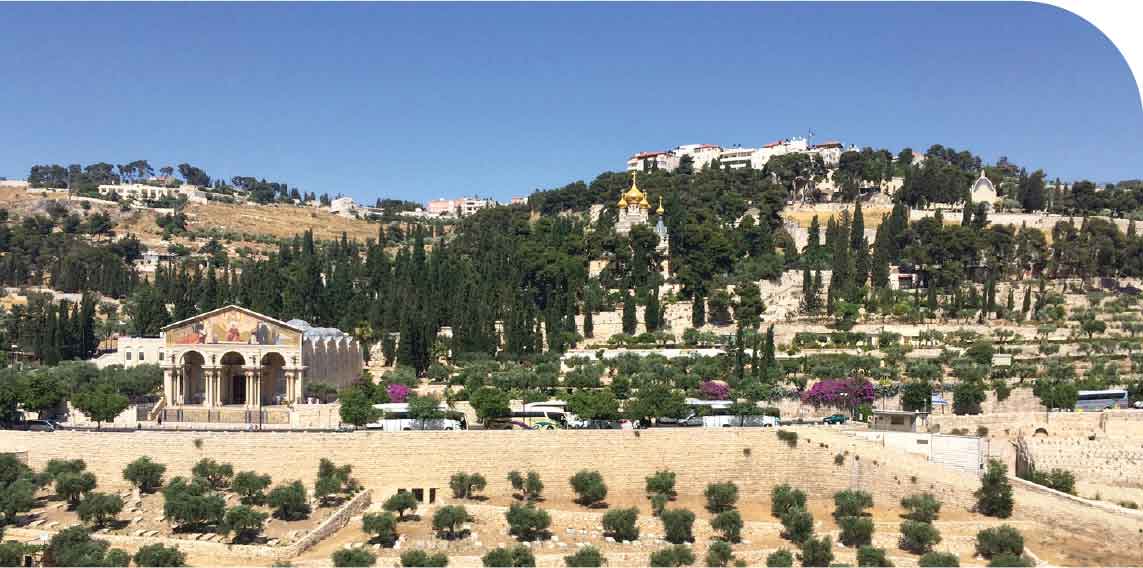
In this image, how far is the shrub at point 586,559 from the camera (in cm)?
2347

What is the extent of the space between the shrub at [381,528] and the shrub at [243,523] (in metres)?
2.31

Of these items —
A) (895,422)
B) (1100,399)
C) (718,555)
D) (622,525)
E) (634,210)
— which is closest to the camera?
(718,555)

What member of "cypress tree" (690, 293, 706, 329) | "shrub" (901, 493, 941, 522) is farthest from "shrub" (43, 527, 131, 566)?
"cypress tree" (690, 293, 706, 329)

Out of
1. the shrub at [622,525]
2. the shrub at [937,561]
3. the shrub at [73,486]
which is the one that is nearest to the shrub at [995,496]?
the shrub at [937,561]

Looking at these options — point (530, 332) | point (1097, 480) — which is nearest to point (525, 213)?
point (530, 332)

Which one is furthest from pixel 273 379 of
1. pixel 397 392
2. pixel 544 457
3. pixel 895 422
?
pixel 895 422

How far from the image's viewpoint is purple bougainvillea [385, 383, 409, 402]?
3553cm

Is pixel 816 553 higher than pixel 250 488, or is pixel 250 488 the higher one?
pixel 250 488

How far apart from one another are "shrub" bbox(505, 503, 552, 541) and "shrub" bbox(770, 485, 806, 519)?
5.71 metres

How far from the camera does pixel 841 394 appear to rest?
35969 millimetres

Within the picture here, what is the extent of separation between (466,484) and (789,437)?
27.5 ft

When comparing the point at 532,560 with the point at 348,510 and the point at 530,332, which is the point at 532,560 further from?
the point at 530,332

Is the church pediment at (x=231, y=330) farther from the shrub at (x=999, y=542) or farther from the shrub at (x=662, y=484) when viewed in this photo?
the shrub at (x=999, y=542)

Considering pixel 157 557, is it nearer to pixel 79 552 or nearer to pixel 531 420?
pixel 79 552
